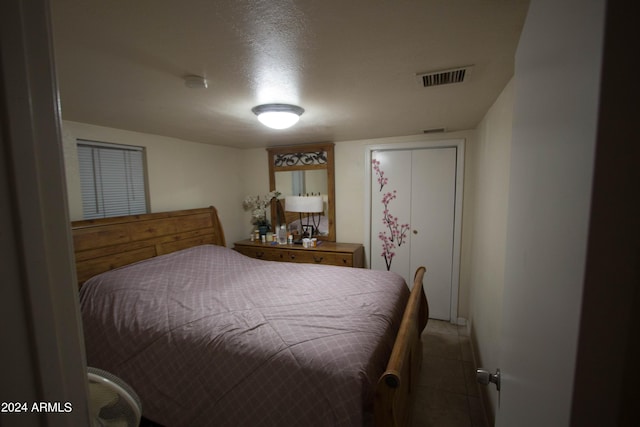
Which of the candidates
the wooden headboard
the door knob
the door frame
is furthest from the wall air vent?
the wooden headboard

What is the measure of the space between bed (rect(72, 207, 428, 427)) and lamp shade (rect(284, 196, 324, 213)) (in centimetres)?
112

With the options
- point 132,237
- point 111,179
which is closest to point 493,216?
point 132,237

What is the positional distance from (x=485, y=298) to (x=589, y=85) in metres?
2.10

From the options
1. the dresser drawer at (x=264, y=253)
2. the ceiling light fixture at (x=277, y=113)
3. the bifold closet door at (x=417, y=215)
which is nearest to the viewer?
the ceiling light fixture at (x=277, y=113)

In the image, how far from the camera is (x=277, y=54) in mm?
1161

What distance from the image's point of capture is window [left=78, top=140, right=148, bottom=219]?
91.0 inches

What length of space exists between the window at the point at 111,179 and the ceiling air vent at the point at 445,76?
2665 millimetres

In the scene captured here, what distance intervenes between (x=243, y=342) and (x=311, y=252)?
1884 millimetres

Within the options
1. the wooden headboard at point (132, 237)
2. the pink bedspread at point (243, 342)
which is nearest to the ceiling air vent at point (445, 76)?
the pink bedspread at point (243, 342)

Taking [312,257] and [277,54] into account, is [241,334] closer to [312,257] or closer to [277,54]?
[277,54]

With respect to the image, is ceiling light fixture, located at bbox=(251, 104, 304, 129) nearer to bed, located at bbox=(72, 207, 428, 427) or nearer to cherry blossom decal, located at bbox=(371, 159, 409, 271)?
bed, located at bbox=(72, 207, 428, 427)

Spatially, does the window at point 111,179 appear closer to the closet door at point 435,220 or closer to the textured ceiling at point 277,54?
the textured ceiling at point 277,54

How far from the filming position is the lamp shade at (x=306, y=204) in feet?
11.7

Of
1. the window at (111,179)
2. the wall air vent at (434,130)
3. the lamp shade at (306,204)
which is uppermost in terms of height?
the wall air vent at (434,130)
